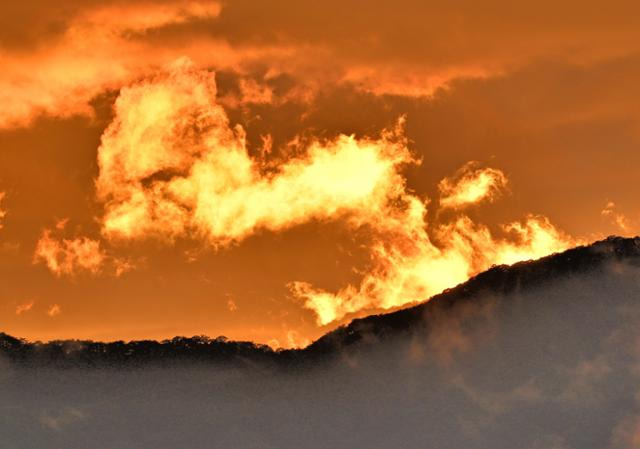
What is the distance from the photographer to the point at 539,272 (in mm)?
175625

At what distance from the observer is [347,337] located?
16675 cm

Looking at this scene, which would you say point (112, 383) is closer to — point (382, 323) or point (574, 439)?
point (382, 323)

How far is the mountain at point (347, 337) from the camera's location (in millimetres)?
166000

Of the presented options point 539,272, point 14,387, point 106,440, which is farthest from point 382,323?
point 14,387

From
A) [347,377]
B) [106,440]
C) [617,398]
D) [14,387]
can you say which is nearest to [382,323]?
[347,377]

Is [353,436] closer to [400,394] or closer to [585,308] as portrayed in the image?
[400,394]

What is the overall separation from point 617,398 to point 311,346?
179 ft

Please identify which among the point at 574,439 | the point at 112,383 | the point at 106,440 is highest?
the point at 112,383

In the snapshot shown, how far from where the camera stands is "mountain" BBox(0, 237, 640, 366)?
166000 millimetres

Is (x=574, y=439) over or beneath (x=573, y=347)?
beneath

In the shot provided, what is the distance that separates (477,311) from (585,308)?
20.7 m

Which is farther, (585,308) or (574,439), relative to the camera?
(585,308)

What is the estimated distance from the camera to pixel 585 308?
17112cm

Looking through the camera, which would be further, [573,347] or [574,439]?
[573,347]
